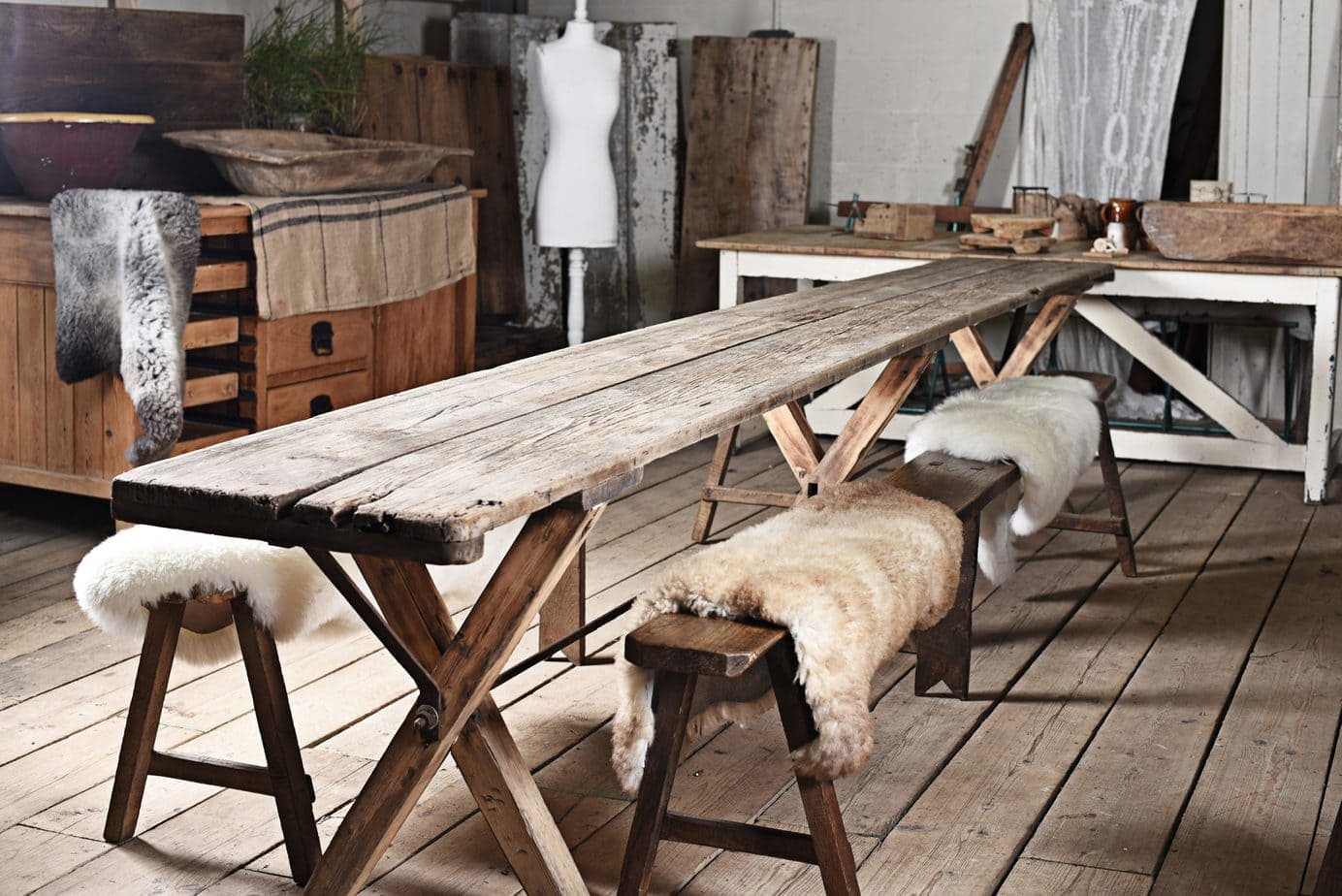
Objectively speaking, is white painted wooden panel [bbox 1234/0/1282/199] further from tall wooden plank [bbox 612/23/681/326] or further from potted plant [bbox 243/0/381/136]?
potted plant [bbox 243/0/381/136]

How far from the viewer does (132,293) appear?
3.82 meters

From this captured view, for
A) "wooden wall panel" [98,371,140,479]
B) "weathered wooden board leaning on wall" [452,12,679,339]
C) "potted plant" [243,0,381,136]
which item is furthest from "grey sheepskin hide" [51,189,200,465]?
"weathered wooden board leaning on wall" [452,12,679,339]

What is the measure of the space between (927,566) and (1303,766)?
92 centimetres

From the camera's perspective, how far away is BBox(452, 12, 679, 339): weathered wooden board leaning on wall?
6641mm

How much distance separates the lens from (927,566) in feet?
8.09

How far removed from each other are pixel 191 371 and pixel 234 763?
2.16 meters

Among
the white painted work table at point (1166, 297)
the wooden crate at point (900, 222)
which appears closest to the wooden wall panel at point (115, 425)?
the white painted work table at point (1166, 297)

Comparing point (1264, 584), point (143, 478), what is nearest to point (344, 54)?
point (1264, 584)

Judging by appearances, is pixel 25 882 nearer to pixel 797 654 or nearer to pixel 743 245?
pixel 797 654

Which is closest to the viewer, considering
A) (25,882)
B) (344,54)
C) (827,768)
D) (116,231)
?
(827,768)

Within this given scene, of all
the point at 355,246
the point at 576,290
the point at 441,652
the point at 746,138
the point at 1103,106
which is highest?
the point at 1103,106

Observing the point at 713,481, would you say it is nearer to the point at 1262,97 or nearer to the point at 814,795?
the point at 814,795

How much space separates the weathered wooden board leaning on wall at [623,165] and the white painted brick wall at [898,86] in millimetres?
452

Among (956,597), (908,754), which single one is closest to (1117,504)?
(956,597)
